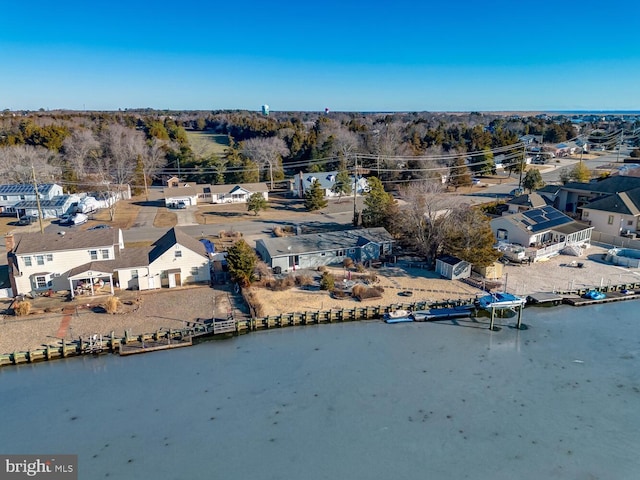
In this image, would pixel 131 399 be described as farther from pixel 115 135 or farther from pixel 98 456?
pixel 115 135

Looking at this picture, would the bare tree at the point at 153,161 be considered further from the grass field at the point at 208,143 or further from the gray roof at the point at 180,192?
the grass field at the point at 208,143

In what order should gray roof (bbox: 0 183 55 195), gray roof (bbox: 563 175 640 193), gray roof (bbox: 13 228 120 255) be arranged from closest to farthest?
gray roof (bbox: 13 228 120 255) → gray roof (bbox: 563 175 640 193) → gray roof (bbox: 0 183 55 195)

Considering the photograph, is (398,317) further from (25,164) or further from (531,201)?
(25,164)

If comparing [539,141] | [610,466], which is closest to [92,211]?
[610,466]

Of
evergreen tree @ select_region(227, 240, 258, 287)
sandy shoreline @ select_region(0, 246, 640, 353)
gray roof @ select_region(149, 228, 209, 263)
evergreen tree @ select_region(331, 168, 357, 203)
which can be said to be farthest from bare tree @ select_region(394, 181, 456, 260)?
evergreen tree @ select_region(331, 168, 357, 203)

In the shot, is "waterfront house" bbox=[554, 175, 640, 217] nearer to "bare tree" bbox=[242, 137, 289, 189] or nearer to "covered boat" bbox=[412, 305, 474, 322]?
→ "covered boat" bbox=[412, 305, 474, 322]

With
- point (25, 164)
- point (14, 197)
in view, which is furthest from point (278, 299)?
point (25, 164)
